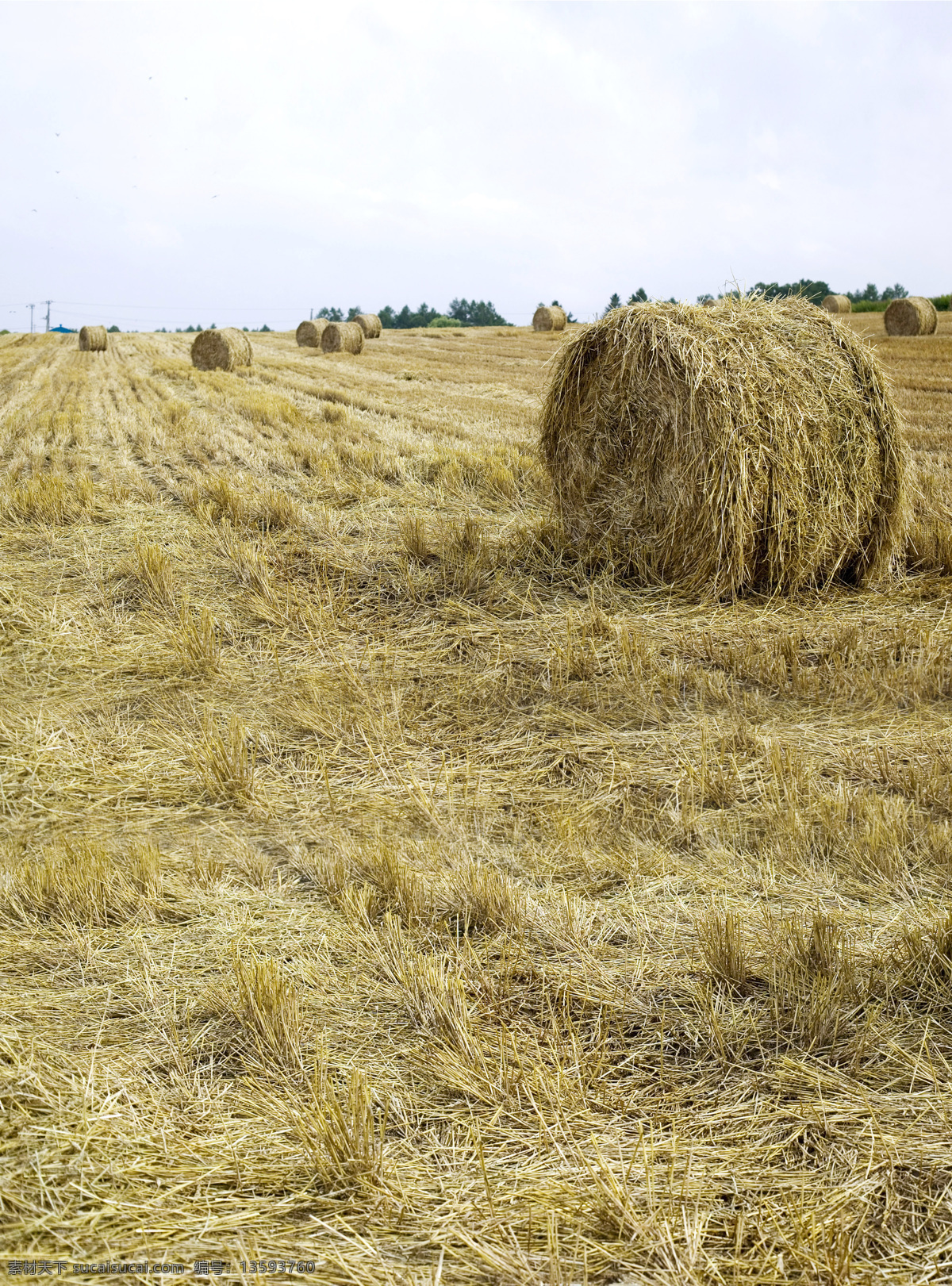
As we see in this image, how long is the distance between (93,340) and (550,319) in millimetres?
14745

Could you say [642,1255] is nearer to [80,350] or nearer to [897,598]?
[897,598]

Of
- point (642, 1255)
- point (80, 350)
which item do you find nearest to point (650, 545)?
point (642, 1255)

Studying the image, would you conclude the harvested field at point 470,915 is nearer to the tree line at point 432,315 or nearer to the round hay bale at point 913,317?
the round hay bale at point 913,317

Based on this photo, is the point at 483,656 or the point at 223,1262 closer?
the point at 223,1262

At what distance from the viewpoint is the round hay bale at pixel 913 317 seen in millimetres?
23891

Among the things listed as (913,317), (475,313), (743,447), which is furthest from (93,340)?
(475,313)

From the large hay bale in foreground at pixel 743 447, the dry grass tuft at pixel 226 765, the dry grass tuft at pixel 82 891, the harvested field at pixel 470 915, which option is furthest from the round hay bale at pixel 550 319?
the dry grass tuft at pixel 82 891

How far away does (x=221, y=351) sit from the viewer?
21.3m

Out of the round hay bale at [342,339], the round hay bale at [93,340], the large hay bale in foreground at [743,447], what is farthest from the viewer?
the round hay bale at [93,340]

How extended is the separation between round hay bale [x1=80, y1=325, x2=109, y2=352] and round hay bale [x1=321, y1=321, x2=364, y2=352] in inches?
276

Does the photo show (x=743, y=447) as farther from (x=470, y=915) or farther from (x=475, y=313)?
(x=475, y=313)

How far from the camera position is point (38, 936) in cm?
291

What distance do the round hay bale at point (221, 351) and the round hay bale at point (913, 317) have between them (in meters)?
15.9

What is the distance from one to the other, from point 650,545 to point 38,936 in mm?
4479
